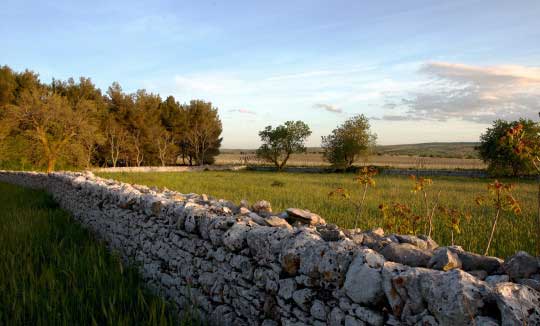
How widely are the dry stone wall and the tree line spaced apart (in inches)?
1376

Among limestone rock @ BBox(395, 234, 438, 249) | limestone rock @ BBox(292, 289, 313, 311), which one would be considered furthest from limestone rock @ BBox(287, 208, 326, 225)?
limestone rock @ BBox(292, 289, 313, 311)

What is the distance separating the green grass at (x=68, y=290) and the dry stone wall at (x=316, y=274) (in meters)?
0.48

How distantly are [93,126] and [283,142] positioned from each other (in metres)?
27.9

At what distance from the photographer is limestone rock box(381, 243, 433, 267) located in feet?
9.68

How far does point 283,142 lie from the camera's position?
5531 centimetres

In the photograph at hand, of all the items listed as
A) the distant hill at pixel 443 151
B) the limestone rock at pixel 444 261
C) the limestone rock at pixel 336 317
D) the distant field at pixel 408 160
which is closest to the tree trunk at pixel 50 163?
the distant field at pixel 408 160

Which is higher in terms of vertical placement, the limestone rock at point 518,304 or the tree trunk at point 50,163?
the tree trunk at point 50,163

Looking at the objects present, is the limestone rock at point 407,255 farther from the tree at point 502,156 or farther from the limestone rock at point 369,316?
the tree at point 502,156

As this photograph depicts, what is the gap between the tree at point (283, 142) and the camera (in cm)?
5500

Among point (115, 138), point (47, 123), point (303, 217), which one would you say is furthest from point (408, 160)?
point (303, 217)

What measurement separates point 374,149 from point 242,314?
1811 inches

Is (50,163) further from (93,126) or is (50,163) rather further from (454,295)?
(454,295)

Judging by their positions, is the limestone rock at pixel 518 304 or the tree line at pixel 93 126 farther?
the tree line at pixel 93 126

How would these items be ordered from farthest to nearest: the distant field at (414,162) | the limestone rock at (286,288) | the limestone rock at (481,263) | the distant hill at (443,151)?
the distant hill at (443,151), the distant field at (414,162), the limestone rock at (286,288), the limestone rock at (481,263)
